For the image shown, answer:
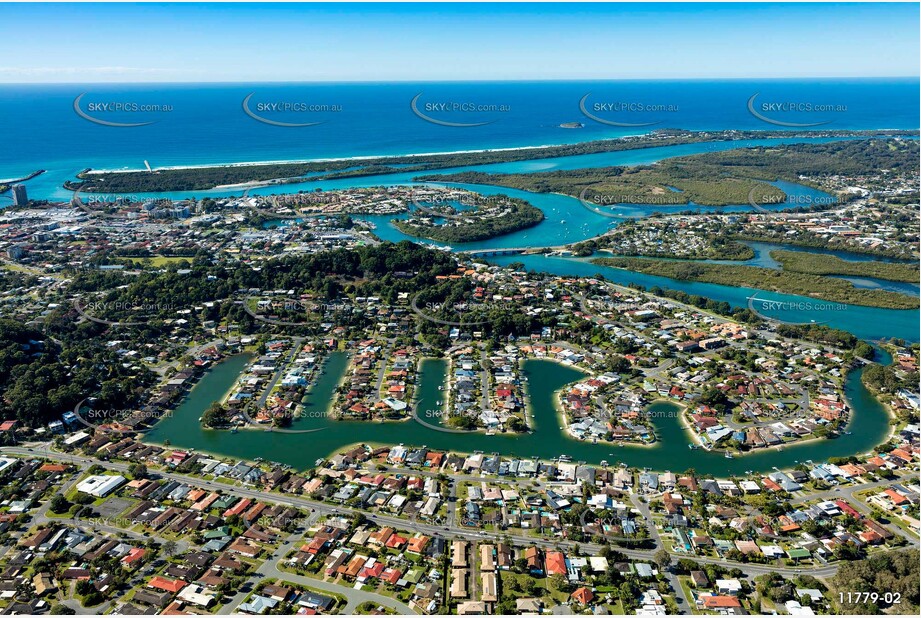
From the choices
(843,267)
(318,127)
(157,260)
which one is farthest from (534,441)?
(318,127)

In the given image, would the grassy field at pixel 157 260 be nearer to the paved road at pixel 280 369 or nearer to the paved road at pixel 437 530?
the paved road at pixel 280 369

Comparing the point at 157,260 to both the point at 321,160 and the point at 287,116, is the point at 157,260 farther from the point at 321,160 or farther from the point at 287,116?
the point at 287,116

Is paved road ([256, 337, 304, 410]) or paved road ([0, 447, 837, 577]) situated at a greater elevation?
paved road ([256, 337, 304, 410])

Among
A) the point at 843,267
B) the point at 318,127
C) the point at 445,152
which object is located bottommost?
the point at 843,267

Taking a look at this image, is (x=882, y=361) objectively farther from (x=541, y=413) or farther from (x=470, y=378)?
(x=470, y=378)

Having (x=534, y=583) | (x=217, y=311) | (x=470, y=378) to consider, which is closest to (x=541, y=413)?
(x=470, y=378)

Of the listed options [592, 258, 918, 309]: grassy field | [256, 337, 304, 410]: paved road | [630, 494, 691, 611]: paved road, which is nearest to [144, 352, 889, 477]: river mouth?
[256, 337, 304, 410]: paved road

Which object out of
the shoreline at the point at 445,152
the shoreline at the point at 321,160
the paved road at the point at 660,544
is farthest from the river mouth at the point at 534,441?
the shoreline at the point at 445,152

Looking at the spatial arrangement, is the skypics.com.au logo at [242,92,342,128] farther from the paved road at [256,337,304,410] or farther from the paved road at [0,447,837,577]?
the paved road at [0,447,837,577]
